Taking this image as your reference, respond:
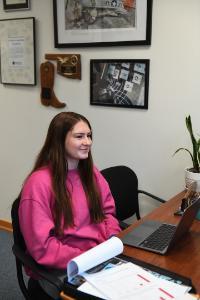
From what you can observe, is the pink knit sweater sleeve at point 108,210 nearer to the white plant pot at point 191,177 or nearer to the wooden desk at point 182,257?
the wooden desk at point 182,257

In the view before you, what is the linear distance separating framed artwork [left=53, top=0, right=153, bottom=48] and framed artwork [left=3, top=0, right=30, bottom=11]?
30 centimetres

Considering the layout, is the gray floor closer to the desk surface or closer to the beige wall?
the beige wall

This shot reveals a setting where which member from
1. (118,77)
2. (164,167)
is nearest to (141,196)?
(164,167)

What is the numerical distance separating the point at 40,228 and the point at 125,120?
1.24 meters

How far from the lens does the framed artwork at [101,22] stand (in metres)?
2.28

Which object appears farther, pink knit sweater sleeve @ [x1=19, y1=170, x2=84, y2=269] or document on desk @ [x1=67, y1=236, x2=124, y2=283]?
pink knit sweater sleeve @ [x1=19, y1=170, x2=84, y2=269]

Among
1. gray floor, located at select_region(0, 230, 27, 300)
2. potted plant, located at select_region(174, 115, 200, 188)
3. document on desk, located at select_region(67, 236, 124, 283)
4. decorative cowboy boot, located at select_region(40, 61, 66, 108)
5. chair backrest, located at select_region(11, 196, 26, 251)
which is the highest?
decorative cowboy boot, located at select_region(40, 61, 66, 108)

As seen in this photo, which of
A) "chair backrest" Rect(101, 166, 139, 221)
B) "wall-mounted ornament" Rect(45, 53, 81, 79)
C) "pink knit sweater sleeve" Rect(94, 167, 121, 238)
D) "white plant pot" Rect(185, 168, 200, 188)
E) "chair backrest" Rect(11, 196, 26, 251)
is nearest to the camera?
"chair backrest" Rect(11, 196, 26, 251)

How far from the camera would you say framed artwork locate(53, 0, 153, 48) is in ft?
7.48

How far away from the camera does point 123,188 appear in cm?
225

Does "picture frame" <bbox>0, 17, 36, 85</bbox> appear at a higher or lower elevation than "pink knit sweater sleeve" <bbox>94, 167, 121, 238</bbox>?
higher

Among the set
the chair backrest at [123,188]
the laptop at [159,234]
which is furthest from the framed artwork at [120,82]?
the laptop at [159,234]

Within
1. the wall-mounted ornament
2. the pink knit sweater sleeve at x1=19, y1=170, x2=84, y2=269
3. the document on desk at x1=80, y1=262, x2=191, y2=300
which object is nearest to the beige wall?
the wall-mounted ornament

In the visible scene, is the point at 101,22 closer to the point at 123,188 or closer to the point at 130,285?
the point at 123,188
